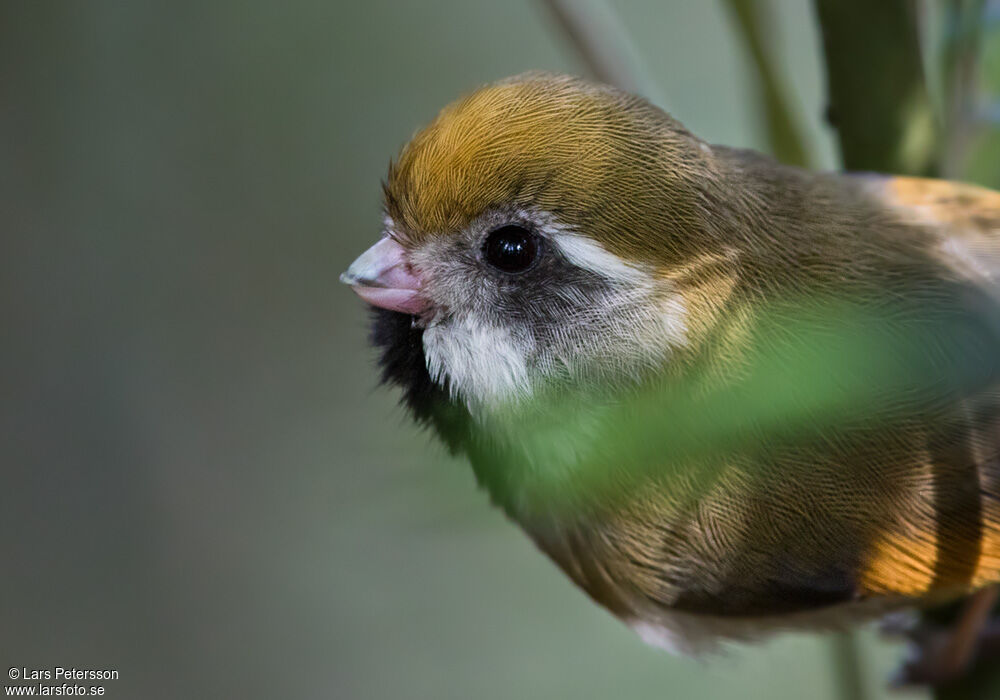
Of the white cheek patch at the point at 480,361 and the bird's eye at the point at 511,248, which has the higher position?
the bird's eye at the point at 511,248

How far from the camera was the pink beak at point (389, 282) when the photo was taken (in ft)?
4.42

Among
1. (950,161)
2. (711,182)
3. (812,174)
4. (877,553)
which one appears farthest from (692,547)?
(950,161)

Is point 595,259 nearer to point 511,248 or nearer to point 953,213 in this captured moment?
point 511,248

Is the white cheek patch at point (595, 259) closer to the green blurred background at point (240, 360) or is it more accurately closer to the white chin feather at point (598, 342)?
the white chin feather at point (598, 342)

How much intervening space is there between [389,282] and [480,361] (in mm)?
164

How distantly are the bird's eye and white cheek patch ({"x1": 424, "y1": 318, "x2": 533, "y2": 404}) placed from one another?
Answer: 0.28 ft

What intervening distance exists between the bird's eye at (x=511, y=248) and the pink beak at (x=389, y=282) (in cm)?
12

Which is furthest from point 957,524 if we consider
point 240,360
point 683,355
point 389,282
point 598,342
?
point 240,360

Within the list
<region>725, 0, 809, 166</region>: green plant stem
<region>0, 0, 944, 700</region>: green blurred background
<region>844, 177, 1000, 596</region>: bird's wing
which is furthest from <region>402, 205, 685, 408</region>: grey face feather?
<region>0, 0, 944, 700</region>: green blurred background

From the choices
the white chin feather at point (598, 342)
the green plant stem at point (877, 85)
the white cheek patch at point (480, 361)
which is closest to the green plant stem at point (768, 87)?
the green plant stem at point (877, 85)

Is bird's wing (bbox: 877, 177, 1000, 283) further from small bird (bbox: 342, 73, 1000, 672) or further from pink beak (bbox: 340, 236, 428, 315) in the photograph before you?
pink beak (bbox: 340, 236, 428, 315)

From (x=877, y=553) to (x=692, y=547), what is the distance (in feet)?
0.80

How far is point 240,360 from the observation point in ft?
12.7

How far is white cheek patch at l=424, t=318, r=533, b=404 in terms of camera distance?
4.27 ft
